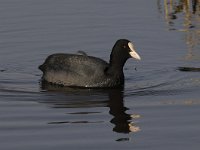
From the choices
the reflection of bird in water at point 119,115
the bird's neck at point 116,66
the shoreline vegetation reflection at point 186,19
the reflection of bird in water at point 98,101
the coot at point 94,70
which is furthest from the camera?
the shoreline vegetation reflection at point 186,19

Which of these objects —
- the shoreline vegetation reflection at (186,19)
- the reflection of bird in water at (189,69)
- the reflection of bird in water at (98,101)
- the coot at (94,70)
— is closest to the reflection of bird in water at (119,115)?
the reflection of bird in water at (98,101)

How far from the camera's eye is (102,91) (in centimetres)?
1199

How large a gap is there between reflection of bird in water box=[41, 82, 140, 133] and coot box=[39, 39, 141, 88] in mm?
149

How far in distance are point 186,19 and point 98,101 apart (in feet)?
16.6

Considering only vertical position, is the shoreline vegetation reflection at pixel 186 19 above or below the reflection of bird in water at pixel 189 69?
above

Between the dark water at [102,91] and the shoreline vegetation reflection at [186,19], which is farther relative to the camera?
the shoreline vegetation reflection at [186,19]

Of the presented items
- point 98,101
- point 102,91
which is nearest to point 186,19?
point 102,91

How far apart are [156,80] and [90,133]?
10.7ft

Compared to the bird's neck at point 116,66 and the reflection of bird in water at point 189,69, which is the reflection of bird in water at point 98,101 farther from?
the reflection of bird in water at point 189,69

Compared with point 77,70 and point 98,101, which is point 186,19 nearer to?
point 77,70

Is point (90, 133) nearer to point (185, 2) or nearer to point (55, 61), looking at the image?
point (55, 61)

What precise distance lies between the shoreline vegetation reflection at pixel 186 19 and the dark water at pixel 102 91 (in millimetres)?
20

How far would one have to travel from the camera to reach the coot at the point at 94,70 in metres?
→ 12.2

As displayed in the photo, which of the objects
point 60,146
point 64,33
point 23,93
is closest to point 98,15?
point 64,33
